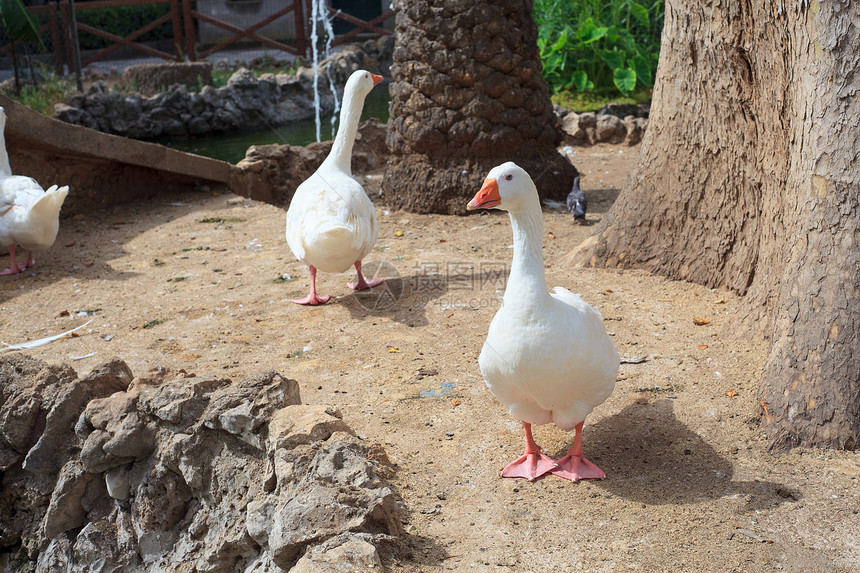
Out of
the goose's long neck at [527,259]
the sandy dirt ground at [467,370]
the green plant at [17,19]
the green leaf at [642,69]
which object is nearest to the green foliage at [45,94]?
the green plant at [17,19]

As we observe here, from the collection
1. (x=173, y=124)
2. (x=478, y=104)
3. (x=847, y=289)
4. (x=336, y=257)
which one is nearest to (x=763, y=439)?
(x=847, y=289)

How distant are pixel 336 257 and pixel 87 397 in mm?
1888

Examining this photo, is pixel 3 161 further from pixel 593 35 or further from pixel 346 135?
pixel 593 35

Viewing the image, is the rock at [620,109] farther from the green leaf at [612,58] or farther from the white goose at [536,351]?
the white goose at [536,351]

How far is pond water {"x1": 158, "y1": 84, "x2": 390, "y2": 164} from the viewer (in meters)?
12.9

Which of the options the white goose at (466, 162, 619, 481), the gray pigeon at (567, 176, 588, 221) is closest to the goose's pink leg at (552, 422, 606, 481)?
the white goose at (466, 162, 619, 481)

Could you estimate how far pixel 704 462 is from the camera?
3084 millimetres

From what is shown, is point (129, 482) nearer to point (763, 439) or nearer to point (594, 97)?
point (763, 439)

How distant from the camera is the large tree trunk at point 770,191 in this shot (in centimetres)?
305

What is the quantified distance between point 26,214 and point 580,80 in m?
8.80

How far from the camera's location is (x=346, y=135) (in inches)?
229

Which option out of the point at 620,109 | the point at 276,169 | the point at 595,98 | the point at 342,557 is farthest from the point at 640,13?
the point at 342,557

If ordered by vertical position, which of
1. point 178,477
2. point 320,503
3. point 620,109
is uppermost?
point 620,109

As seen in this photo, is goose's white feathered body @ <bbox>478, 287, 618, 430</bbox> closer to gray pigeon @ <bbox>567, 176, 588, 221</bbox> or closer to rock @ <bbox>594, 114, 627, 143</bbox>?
gray pigeon @ <bbox>567, 176, 588, 221</bbox>
